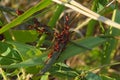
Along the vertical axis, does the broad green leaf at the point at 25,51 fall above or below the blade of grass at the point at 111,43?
below

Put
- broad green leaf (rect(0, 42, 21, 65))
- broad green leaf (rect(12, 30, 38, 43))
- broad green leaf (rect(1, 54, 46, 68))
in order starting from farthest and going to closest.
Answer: broad green leaf (rect(12, 30, 38, 43))
broad green leaf (rect(0, 42, 21, 65))
broad green leaf (rect(1, 54, 46, 68))

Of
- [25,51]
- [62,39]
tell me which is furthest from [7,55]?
[62,39]

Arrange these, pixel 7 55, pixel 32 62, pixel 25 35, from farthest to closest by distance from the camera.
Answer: pixel 25 35
pixel 7 55
pixel 32 62

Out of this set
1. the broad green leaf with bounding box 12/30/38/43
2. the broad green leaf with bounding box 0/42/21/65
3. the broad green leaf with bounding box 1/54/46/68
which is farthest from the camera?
the broad green leaf with bounding box 12/30/38/43

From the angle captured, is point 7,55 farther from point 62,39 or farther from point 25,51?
point 62,39

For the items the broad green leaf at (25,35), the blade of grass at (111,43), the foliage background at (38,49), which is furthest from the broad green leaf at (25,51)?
the blade of grass at (111,43)

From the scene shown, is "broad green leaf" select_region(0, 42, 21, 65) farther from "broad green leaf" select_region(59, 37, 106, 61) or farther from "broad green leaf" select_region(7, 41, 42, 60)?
"broad green leaf" select_region(59, 37, 106, 61)

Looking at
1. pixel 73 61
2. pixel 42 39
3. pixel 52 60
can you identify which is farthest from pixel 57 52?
pixel 73 61

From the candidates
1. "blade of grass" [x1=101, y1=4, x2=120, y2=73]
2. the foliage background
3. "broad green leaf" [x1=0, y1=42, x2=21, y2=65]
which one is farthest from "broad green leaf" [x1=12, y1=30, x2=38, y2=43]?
"blade of grass" [x1=101, y1=4, x2=120, y2=73]

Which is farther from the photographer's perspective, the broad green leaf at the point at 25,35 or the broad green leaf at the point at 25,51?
the broad green leaf at the point at 25,35

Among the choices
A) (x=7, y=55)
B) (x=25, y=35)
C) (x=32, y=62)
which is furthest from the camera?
(x=25, y=35)

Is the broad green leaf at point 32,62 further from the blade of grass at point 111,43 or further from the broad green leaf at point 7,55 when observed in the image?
the blade of grass at point 111,43

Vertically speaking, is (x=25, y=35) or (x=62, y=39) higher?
(x=25, y=35)

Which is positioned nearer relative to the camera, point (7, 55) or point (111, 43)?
point (7, 55)
